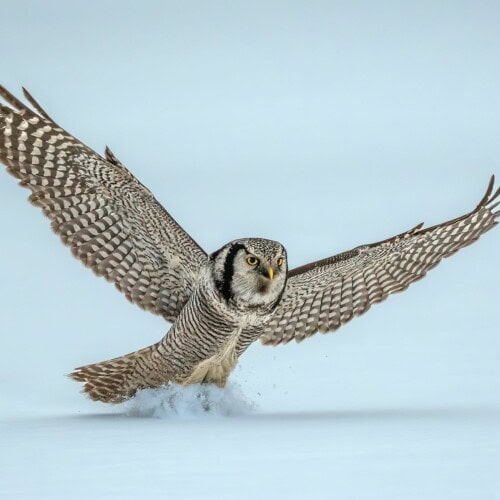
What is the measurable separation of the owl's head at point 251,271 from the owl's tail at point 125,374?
28.0 inches

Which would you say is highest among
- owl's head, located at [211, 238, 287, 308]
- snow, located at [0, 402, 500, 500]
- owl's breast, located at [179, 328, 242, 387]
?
owl's head, located at [211, 238, 287, 308]

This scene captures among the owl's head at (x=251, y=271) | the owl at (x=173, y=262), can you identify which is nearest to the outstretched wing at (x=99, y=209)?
the owl at (x=173, y=262)

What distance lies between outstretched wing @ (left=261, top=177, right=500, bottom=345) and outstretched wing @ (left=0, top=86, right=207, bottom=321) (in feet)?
2.40

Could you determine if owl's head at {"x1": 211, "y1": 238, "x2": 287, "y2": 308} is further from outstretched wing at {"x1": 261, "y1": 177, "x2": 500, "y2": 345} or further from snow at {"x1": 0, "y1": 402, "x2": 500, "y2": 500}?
snow at {"x1": 0, "y1": 402, "x2": 500, "y2": 500}

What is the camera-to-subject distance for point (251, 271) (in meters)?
7.36

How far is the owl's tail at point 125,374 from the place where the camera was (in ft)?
25.6

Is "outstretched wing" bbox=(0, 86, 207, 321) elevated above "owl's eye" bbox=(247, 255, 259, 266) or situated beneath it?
elevated above

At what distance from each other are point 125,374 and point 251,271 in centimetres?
113

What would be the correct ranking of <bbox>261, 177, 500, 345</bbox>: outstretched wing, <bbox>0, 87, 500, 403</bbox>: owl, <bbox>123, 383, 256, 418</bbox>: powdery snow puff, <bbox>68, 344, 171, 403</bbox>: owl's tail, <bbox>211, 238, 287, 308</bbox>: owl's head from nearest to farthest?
<bbox>211, 238, 287, 308</bbox>: owl's head < <bbox>0, 87, 500, 403</bbox>: owl < <bbox>123, 383, 256, 418</bbox>: powdery snow puff < <bbox>68, 344, 171, 403</bbox>: owl's tail < <bbox>261, 177, 500, 345</bbox>: outstretched wing

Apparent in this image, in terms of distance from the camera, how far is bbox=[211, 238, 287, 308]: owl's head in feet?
24.0

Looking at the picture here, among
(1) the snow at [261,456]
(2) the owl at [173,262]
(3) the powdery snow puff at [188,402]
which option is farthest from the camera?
(3) the powdery snow puff at [188,402]

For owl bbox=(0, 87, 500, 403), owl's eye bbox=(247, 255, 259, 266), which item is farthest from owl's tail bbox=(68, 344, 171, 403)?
owl's eye bbox=(247, 255, 259, 266)

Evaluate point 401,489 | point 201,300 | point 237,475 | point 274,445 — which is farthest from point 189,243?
point 401,489

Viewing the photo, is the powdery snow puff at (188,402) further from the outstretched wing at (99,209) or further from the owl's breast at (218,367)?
the outstretched wing at (99,209)
